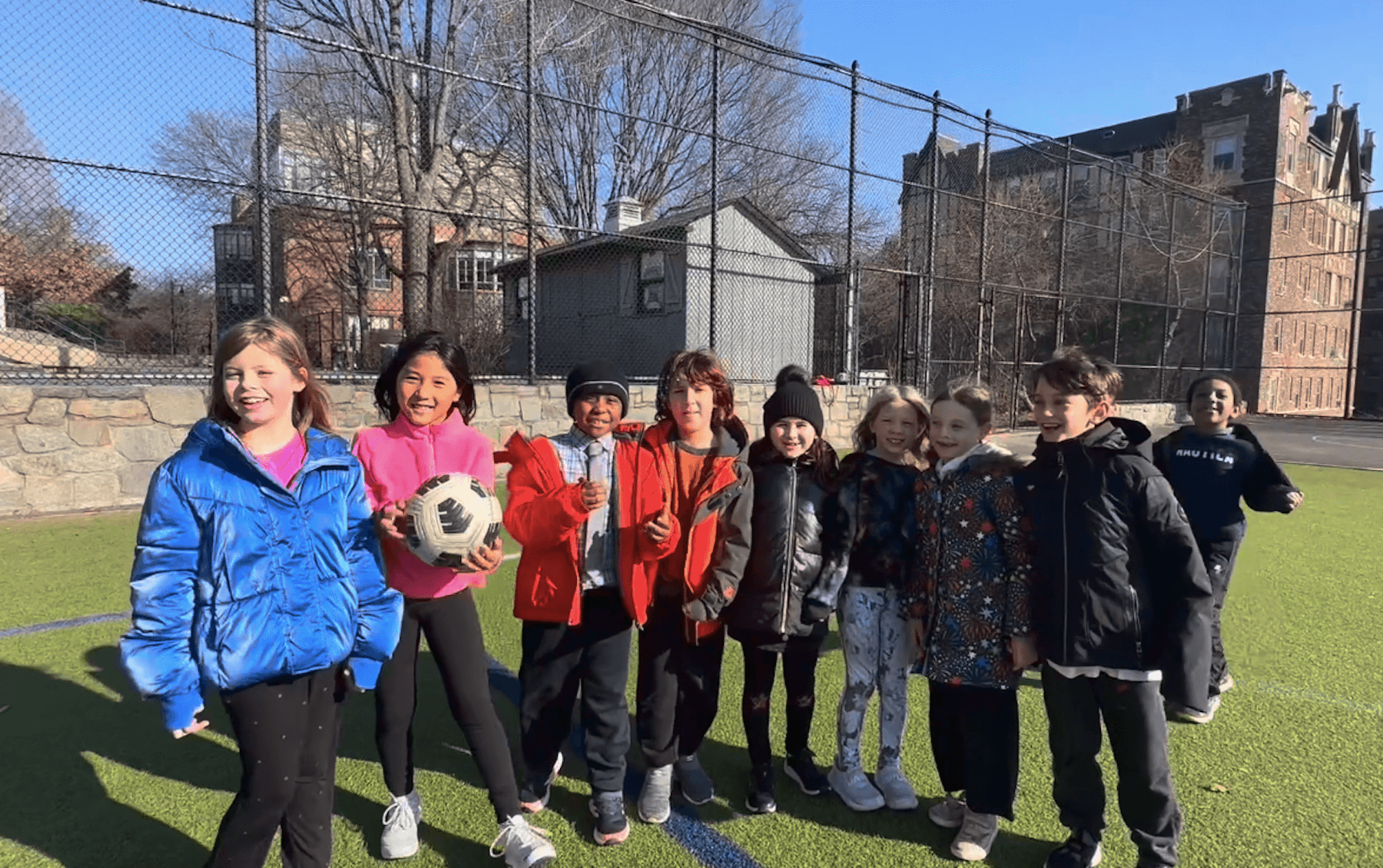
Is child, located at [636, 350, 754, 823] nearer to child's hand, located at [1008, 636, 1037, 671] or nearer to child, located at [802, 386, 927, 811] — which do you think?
child, located at [802, 386, 927, 811]

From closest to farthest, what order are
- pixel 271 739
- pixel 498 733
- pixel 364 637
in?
1. pixel 271 739
2. pixel 364 637
3. pixel 498 733

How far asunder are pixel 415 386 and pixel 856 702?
68.8 inches

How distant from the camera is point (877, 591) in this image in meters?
2.64

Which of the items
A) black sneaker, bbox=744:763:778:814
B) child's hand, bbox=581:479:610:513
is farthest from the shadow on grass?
child's hand, bbox=581:479:610:513

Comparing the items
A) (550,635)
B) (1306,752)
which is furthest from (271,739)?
(1306,752)

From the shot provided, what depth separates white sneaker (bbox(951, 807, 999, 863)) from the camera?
2.33 meters

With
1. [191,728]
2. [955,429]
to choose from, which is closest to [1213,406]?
[955,429]

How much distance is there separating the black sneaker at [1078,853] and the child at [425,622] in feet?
4.76

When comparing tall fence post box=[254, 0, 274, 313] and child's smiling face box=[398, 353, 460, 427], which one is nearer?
child's smiling face box=[398, 353, 460, 427]

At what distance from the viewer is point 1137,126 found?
125ft

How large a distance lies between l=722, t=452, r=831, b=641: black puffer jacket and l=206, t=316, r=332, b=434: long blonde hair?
1.33m

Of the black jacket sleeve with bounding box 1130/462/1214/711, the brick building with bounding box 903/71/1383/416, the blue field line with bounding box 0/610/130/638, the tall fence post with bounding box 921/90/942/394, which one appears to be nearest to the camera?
the black jacket sleeve with bounding box 1130/462/1214/711

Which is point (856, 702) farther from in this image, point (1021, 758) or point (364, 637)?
point (364, 637)

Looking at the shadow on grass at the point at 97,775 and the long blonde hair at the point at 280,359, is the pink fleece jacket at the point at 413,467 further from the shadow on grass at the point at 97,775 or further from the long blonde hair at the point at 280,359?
the shadow on grass at the point at 97,775
